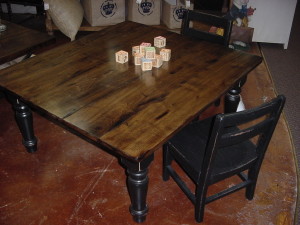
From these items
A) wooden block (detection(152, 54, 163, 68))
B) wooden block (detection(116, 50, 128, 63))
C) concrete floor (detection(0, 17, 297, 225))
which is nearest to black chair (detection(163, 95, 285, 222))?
concrete floor (detection(0, 17, 297, 225))

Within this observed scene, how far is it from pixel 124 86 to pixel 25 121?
0.77m


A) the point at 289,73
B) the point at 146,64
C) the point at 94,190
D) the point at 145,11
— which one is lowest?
the point at 94,190

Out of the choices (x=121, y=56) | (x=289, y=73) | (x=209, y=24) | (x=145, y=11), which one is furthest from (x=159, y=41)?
(x=289, y=73)

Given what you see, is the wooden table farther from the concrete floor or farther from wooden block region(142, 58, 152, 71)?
the concrete floor

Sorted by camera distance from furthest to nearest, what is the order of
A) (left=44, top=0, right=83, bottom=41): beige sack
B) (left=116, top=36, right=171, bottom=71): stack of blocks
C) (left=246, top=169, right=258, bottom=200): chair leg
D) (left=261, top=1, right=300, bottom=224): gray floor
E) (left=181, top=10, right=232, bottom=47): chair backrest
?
1. (left=44, top=0, right=83, bottom=41): beige sack
2. (left=261, top=1, right=300, bottom=224): gray floor
3. (left=181, top=10, right=232, bottom=47): chair backrest
4. (left=116, top=36, right=171, bottom=71): stack of blocks
5. (left=246, top=169, right=258, bottom=200): chair leg

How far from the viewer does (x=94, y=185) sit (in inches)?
81.0

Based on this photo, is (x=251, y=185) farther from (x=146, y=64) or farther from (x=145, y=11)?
(x=145, y=11)

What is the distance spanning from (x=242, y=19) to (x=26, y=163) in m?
2.88

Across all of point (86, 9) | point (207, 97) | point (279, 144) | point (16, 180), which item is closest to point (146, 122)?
point (207, 97)

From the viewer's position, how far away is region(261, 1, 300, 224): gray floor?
2768mm

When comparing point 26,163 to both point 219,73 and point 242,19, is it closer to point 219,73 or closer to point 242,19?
point 219,73

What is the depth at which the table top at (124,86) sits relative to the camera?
142 centimetres

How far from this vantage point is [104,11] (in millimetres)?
3645

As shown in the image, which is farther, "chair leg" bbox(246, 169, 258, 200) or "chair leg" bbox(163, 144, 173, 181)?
"chair leg" bbox(163, 144, 173, 181)
